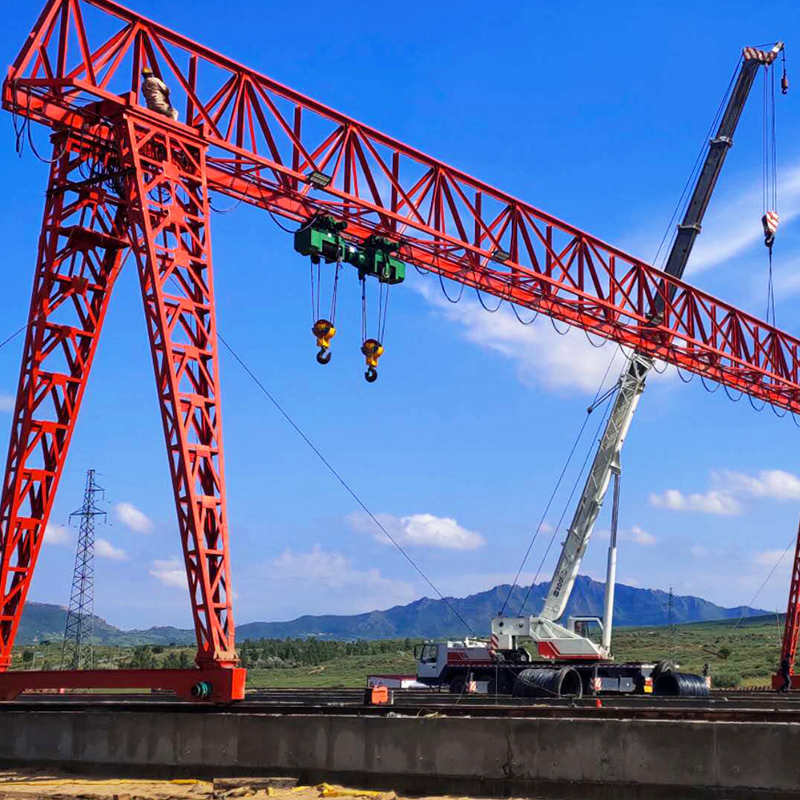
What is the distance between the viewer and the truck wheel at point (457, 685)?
3829 cm

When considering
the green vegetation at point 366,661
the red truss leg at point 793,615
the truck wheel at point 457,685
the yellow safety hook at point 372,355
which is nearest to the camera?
the yellow safety hook at point 372,355

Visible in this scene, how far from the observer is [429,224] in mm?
30859

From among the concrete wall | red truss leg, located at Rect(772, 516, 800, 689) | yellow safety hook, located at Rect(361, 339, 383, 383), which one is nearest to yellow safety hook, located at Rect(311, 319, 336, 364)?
yellow safety hook, located at Rect(361, 339, 383, 383)

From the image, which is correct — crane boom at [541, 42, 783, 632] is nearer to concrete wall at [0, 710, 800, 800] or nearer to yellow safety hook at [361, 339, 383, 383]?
yellow safety hook at [361, 339, 383, 383]

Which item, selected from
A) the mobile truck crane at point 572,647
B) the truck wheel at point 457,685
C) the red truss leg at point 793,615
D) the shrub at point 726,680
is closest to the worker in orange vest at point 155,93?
the mobile truck crane at point 572,647

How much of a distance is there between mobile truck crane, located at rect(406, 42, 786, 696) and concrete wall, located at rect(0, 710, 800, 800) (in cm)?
1771

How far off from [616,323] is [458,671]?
13036 mm

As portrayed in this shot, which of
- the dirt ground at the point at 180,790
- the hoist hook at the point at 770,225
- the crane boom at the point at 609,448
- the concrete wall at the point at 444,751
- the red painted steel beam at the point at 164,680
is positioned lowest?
the dirt ground at the point at 180,790

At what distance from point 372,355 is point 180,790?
14.7m

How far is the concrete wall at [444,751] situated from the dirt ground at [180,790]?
0.44 metres

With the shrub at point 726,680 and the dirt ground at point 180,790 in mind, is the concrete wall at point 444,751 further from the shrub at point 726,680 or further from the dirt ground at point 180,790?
the shrub at point 726,680

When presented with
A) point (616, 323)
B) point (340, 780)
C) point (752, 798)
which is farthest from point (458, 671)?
point (752, 798)

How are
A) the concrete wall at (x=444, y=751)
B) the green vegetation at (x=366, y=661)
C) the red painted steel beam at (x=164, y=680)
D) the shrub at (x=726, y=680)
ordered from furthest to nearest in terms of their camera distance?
the green vegetation at (x=366, y=661) → the shrub at (x=726, y=680) → the red painted steel beam at (x=164, y=680) → the concrete wall at (x=444, y=751)

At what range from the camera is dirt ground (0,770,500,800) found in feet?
53.5
